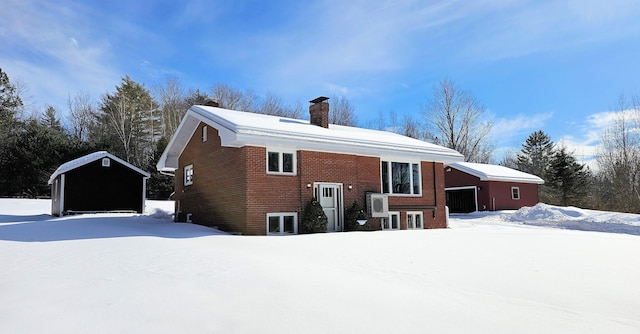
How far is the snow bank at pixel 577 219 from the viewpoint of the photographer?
18.2 meters

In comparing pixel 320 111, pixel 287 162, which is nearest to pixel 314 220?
pixel 287 162

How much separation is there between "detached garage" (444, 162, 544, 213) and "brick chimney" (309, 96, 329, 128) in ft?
50.9

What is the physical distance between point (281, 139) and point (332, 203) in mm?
2909

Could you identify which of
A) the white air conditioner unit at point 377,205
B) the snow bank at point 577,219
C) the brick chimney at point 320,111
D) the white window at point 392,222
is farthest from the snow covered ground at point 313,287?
the snow bank at point 577,219

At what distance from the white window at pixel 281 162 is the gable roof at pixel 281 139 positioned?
256 mm

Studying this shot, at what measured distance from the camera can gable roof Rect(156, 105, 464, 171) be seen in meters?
12.0

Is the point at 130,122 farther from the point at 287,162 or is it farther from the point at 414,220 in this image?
the point at 414,220

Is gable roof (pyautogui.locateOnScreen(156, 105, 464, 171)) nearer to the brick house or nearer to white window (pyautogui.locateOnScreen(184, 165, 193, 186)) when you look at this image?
the brick house

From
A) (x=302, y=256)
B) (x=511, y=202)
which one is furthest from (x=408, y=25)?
(x=511, y=202)

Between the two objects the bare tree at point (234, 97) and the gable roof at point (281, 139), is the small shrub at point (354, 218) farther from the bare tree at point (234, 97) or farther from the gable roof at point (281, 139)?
the bare tree at point (234, 97)

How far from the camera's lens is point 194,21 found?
46.4ft

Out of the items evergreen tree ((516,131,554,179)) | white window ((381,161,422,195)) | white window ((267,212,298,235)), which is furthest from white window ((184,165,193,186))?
evergreen tree ((516,131,554,179))

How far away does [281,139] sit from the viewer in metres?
12.4

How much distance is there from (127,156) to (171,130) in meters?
4.45
